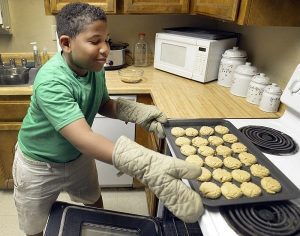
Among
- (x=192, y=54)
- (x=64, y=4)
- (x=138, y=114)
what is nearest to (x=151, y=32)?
(x=192, y=54)

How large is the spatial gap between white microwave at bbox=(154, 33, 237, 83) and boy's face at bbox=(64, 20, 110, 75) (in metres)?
0.92

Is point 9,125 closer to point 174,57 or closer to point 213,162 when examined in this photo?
point 174,57

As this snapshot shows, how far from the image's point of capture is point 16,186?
1.11 meters

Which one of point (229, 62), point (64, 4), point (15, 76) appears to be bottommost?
point (15, 76)

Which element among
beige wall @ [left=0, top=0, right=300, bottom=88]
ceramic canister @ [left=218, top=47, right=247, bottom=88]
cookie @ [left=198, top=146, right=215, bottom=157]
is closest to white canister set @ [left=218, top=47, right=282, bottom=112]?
ceramic canister @ [left=218, top=47, right=247, bottom=88]

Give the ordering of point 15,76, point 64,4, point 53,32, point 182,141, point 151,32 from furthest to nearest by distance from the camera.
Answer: point 151,32 → point 53,32 → point 15,76 → point 64,4 → point 182,141

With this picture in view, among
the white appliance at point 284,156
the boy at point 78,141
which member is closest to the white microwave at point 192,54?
the white appliance at point 284,156

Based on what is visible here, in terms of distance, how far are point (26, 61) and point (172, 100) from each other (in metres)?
1.20

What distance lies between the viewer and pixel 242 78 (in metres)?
1.50

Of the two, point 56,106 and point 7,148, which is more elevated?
point 56,106

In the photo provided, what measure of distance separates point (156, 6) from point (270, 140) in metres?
1.10

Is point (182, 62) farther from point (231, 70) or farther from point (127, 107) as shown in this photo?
point (127, 107)

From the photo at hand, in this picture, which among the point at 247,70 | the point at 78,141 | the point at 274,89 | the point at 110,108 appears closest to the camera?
the point at 78,141

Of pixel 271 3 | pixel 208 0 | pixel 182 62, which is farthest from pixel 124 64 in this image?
pixel 271 3
